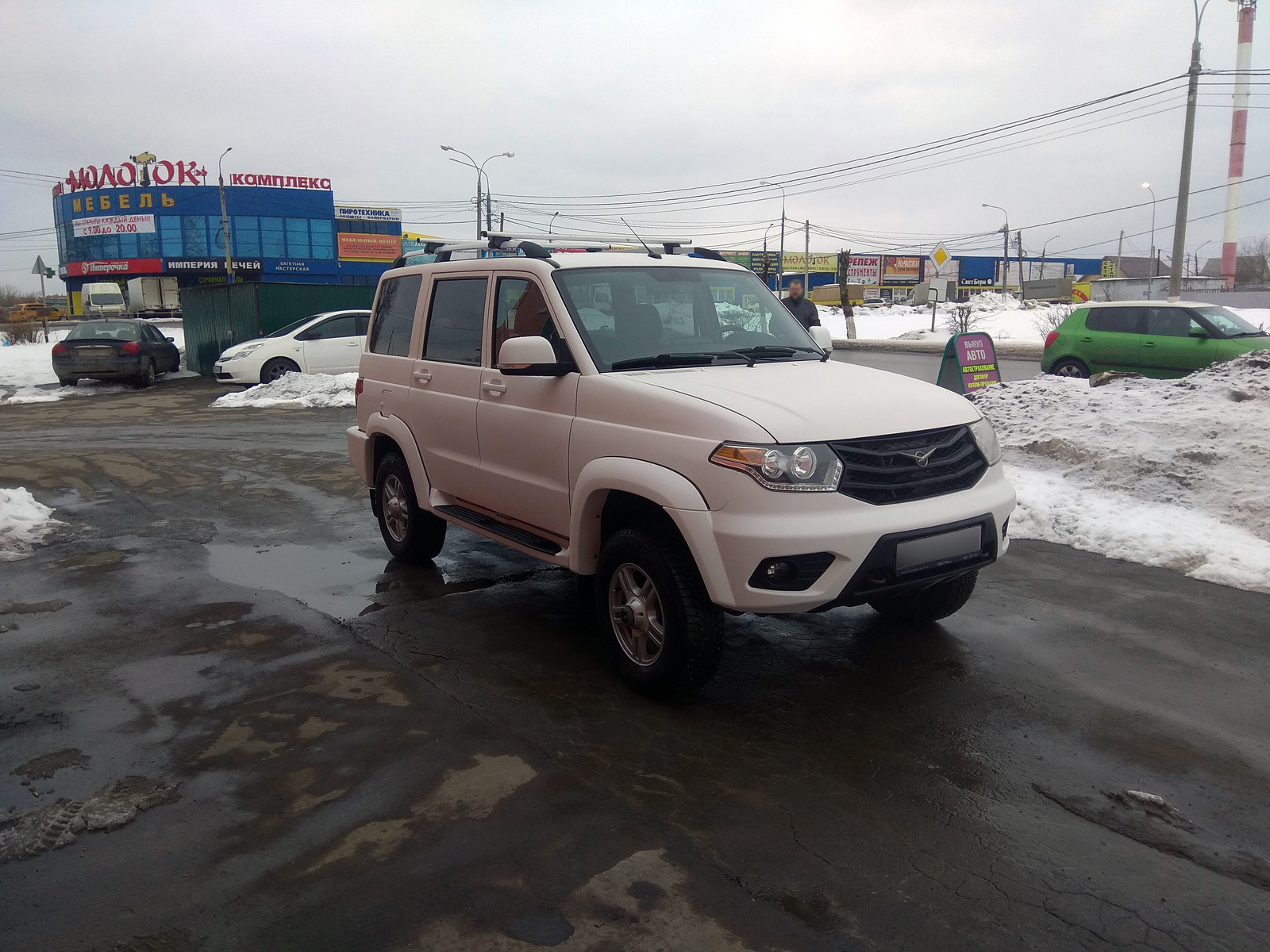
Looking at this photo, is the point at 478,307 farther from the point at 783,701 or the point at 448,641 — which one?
the point at 783,701

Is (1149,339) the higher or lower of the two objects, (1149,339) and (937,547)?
the higher

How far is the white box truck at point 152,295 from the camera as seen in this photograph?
5966 centimetres

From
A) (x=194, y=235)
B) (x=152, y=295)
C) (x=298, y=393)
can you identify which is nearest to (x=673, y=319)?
(x=298, y=393)

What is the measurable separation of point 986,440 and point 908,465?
664mm

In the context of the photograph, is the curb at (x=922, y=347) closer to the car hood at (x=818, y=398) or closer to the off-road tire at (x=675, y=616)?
the car hood at (x=818, y=398)

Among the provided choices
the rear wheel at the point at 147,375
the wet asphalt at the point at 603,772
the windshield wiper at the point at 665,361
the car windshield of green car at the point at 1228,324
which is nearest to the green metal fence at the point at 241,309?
the rear wheel at the point at 147,375

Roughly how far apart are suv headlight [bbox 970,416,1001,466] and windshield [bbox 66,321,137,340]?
20675 mm

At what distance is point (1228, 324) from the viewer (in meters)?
14.2

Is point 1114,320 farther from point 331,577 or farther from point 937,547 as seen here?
point 331,577

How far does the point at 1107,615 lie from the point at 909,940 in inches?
136

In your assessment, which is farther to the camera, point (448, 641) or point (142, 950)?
point (448, 641)

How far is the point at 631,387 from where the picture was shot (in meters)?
→ 4.30

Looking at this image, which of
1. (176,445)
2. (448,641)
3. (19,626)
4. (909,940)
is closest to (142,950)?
(909,940)

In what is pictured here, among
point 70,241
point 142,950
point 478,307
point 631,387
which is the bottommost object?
point 142,950
